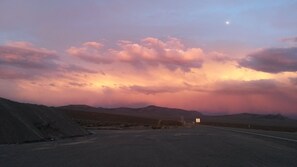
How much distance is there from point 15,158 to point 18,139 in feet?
48.2

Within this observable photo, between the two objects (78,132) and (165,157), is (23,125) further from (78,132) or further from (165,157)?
(165,157)

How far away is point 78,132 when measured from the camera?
57.0 metres

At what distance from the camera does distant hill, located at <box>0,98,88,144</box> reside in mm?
40625

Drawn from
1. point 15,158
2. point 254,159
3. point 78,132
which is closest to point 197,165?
point 254,159

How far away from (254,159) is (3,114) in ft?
86.3

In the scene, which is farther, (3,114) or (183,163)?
(3,114)

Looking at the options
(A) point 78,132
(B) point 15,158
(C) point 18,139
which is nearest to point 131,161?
(B) point 15,158

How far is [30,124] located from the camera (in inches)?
1820

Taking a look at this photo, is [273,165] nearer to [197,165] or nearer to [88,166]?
[197,165]

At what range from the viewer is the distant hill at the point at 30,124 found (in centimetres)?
4062

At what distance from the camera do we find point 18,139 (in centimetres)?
3969

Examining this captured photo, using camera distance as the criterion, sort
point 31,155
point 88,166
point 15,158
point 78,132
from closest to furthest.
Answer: point 88,166 < point 15,158 < point 31,155 < point 78,132

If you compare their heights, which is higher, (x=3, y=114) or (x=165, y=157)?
(x=3, y=114)

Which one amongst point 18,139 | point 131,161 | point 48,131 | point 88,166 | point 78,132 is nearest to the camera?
point 88,166
